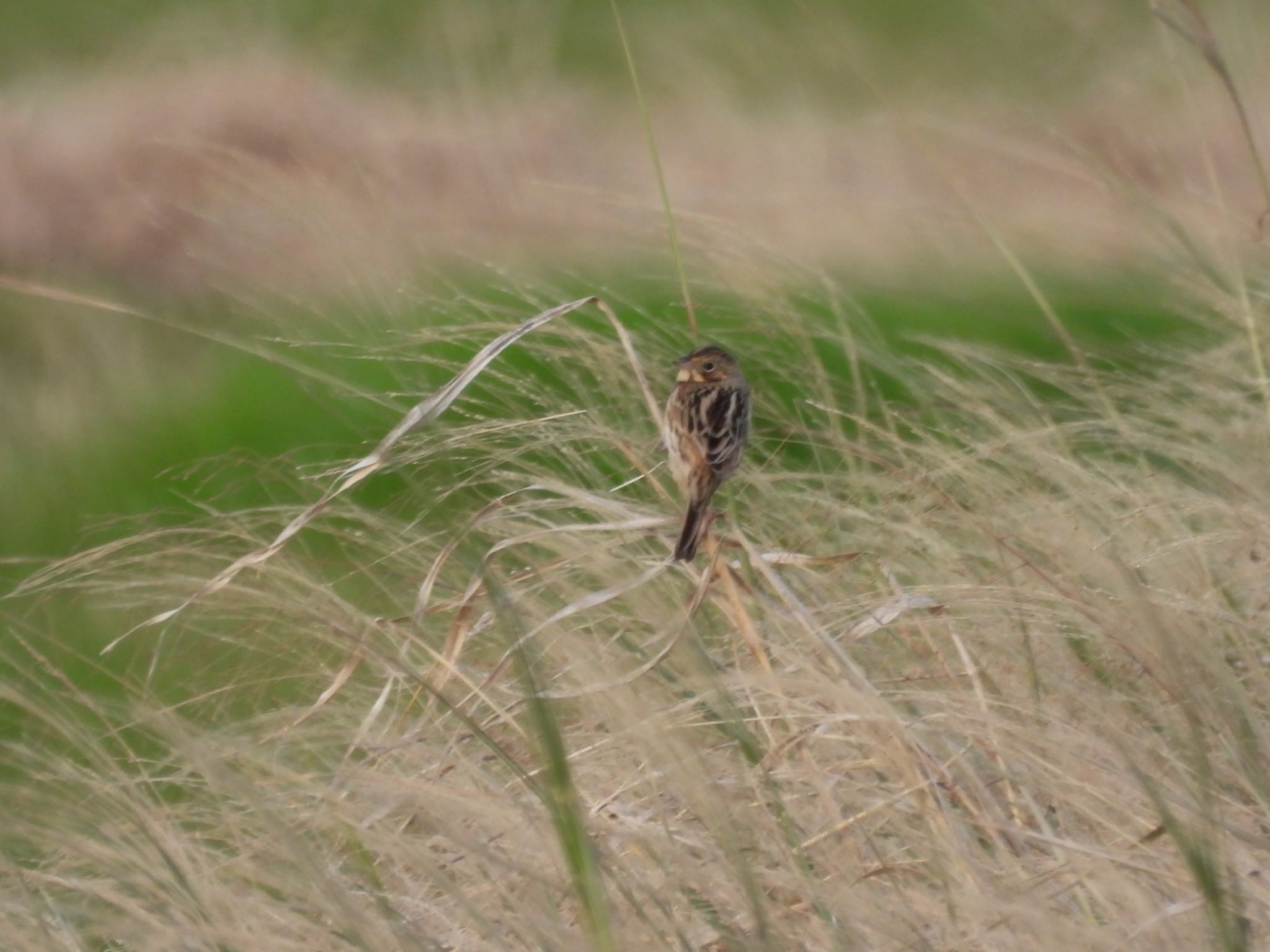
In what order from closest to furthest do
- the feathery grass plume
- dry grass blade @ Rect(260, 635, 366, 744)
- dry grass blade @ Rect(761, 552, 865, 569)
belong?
1. the feathery grass plume
2. dry grass blade @ Rect(260, 635, 366, 744)
3. dry grass blade @ Rect(761, 552, 865, 569)

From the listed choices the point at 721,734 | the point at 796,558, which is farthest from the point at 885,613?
the point at 721,734

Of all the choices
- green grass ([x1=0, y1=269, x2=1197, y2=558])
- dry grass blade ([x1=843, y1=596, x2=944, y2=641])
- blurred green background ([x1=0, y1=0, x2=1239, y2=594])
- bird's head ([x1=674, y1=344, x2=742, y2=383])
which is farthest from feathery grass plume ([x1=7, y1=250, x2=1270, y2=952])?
green grass ([x1=0, y1=269, x2=1197, y2=558])

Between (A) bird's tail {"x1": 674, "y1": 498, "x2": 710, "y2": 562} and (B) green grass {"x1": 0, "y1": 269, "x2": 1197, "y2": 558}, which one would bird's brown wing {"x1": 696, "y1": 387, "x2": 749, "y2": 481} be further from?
(B) green grass {"x1": 0, "y1": 269, "x2": 1197, "y2": 558}

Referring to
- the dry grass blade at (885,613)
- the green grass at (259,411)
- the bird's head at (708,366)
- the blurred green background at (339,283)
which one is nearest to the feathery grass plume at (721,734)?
the dry grass blade at (885,613)

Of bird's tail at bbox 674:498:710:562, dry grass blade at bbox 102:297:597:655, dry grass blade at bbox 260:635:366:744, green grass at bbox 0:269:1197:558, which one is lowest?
green grass at bbox 0:269:1197:558

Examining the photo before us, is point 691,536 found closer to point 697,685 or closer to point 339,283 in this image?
point 697,685

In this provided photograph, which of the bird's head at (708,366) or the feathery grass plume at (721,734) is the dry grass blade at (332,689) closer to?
the feathery grass plume at (721,734)
